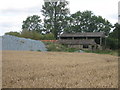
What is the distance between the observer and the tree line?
3509 cm

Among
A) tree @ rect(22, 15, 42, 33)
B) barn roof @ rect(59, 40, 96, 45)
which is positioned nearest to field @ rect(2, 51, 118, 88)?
barn roof @ rect(59, 40, 96, 45)

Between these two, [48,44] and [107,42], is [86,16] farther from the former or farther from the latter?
[48,44]

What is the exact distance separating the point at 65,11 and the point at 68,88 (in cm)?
3393

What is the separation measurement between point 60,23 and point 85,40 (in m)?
8.25

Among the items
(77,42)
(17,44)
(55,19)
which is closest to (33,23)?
(55,19)

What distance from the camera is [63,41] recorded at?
32219 mm

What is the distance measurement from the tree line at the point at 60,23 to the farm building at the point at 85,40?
9.01 ft

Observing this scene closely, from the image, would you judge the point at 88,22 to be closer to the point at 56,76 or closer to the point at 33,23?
the point at 33,23

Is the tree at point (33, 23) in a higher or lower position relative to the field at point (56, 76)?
higher

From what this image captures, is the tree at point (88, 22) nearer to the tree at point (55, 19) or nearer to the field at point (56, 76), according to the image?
the tree at point (55, 19)

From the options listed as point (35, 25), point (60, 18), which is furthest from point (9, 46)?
point (35, 25)

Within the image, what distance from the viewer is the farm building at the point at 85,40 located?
31.0 metres

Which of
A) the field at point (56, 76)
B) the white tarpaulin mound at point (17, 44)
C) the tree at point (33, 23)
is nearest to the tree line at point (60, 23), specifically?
the tree at point (33, 23)

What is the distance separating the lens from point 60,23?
38.6 meters
